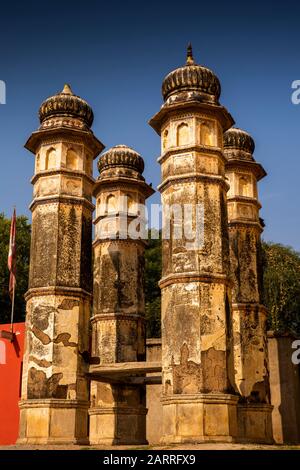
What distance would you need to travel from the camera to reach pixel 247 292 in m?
18.1

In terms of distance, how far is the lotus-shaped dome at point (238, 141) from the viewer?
19.4 m

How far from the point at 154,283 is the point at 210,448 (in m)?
23.1

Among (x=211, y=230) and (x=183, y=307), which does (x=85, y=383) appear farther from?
(x=211, y=230)

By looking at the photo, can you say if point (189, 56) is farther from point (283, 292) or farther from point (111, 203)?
point (283, 292)

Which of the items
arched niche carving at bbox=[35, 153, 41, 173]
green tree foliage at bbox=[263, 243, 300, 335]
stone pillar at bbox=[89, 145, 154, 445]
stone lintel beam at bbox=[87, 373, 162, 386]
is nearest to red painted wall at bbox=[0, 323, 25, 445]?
stone pillar at bbox=[89, 145, 154, 445]

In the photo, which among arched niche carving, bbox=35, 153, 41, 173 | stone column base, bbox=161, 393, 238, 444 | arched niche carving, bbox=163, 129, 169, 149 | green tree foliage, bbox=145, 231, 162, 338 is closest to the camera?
stone column base, bbox=161, 393, 238, 444

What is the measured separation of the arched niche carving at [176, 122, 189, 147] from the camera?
48.8 feet

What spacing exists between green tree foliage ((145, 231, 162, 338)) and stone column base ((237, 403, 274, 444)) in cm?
1640

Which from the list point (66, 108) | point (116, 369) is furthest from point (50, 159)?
point (116, 369)

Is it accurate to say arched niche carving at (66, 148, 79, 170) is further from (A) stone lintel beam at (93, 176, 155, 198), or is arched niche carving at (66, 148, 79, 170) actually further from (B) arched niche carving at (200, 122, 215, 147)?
(B) arched niche carving at (200, 122, 215, 147)

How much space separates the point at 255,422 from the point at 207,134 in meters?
7.47

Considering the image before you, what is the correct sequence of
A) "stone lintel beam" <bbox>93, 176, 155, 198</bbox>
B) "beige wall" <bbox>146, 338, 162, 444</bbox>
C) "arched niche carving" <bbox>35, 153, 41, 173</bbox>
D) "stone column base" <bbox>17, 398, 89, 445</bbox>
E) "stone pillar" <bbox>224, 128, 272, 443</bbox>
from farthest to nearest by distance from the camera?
"beige wall" <bbox>146, 338, 162, 444</bbox> < "stone lintel beam" <bbox>93, 176, 155, 198</bbox> < "stone pillar" <bbox>224, 128, 272, 443</bbox> < "arched niche carving" <bbox>35, 153, 41, 173</bbox> < "stone column base" <bbox>17, 398, 89, 445</bbox>

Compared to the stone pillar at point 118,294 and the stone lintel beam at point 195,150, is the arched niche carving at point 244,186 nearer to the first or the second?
the stone pillar at point 118,294

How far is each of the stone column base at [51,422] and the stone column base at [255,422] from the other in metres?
4.23
